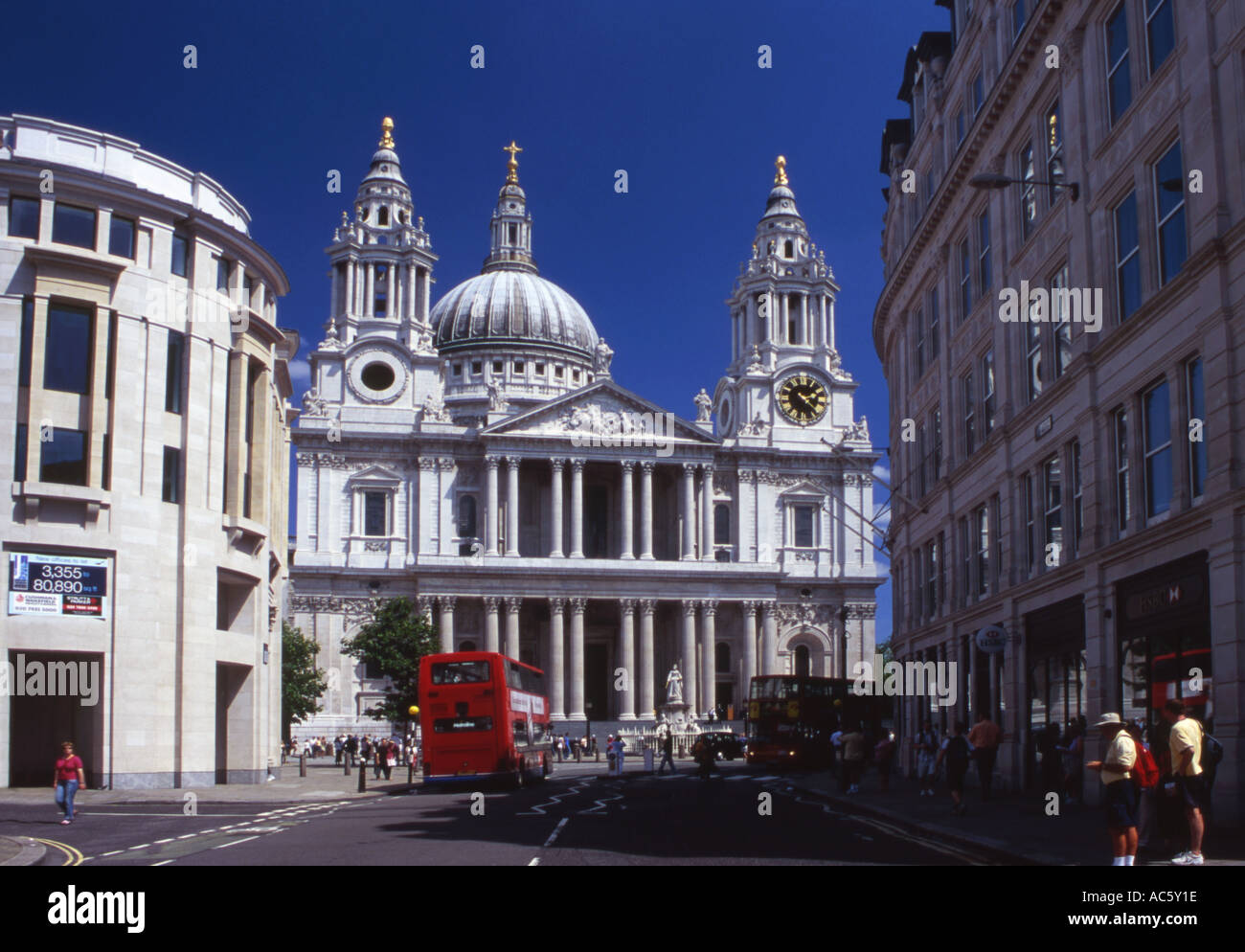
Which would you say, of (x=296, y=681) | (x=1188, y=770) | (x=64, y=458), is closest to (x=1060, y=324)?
(x=1188, y=770)

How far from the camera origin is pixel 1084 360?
2827cm

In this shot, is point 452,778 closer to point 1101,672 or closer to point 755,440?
point 1101,672

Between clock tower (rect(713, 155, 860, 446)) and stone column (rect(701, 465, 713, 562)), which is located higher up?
clock tower (rect(713, 155, 860, 446))

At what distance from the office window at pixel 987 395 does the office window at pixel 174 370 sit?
22.9 metres

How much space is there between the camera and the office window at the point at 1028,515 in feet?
109

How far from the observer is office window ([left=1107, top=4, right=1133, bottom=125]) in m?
26.8

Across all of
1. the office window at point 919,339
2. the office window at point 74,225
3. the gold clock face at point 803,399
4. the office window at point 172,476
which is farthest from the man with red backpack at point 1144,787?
the gold clock face at point 803,399

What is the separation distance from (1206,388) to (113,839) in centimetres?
1860

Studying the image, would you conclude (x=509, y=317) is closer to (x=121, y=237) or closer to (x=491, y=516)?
(x=491, y=516)

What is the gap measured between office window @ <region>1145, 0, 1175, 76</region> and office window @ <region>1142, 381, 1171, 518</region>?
5661 millimetres

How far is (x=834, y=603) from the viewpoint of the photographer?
3905 inches


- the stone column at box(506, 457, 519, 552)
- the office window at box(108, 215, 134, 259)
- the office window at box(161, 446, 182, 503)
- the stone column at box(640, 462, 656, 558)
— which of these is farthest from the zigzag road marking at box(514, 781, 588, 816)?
the stone column at box(640, 462, 656, 558)

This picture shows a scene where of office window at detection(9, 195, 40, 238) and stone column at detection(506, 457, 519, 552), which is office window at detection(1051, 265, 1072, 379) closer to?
office window at detection(9, 195, 40, 238)
